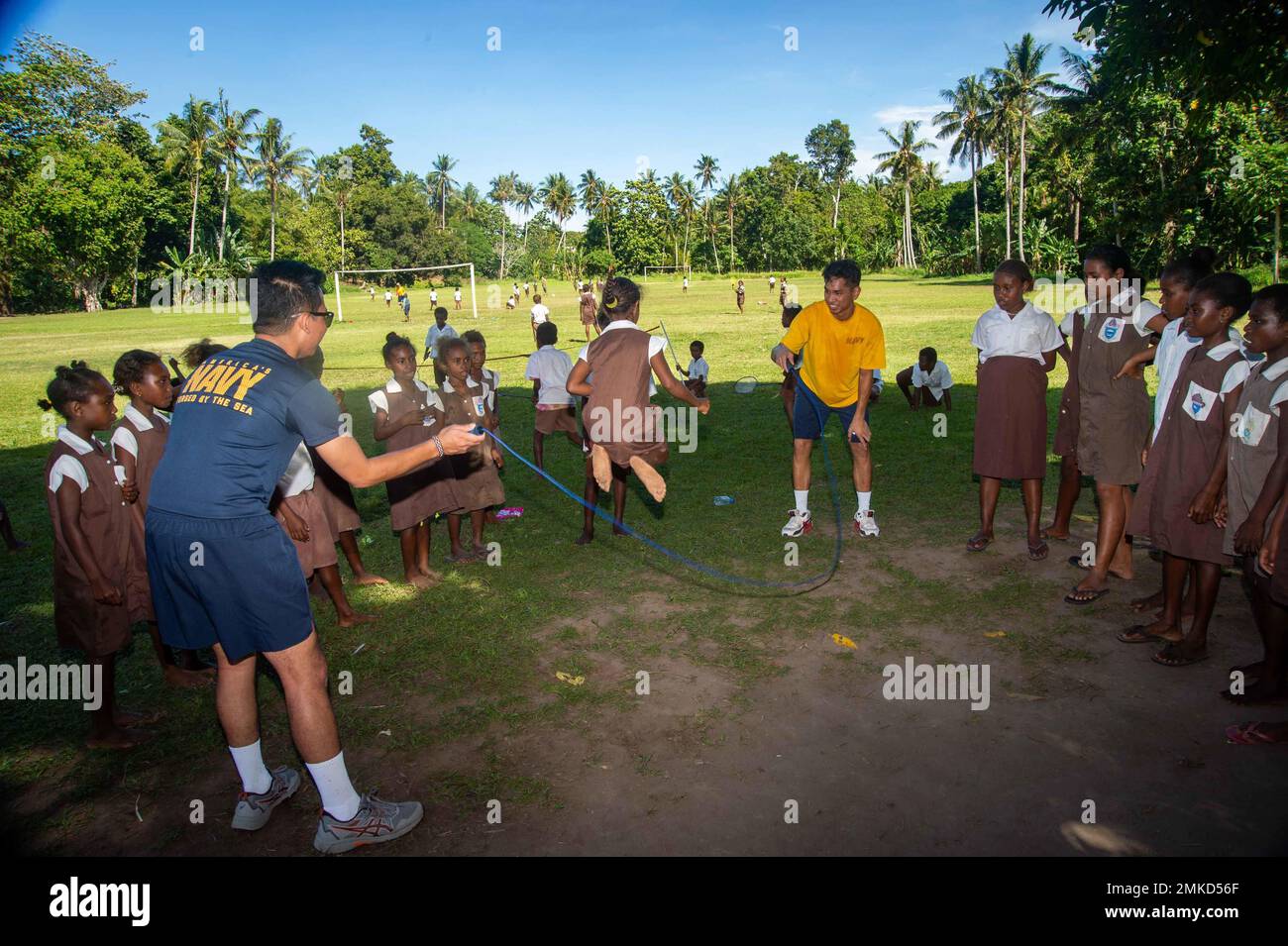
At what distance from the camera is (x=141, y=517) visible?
15.7 ft

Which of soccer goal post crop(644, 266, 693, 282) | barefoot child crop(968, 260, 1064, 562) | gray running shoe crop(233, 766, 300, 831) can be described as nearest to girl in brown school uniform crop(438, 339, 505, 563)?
gray running shoe crop(233, 766, 300, 831)

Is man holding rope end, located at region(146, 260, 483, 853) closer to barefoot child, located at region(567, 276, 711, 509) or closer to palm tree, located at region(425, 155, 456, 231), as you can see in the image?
Answer: barefoot child, located at region(567, 276, 711, 509)

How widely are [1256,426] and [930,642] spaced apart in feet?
6.89

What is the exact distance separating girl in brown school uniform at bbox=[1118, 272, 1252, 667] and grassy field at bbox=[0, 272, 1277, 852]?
0.59 meters

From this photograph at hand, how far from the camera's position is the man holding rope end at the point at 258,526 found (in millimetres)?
3201

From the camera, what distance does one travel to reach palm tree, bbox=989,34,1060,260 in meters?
54.6

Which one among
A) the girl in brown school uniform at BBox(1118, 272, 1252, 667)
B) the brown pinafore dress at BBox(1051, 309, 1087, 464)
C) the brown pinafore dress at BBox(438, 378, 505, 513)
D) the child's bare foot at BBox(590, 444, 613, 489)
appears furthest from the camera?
the child's bare foot at BBox(590, 444, 613, 489)

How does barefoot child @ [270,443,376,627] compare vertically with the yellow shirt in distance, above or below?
below

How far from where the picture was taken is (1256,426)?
411cm

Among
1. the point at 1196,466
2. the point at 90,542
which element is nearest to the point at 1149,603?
the point at 1196,466

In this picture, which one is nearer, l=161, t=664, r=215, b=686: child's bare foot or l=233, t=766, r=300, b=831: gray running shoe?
l=233, t=766, r=300, b=831: gray running shoe

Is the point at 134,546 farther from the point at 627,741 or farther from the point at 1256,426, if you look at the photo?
the point at 1256,426
